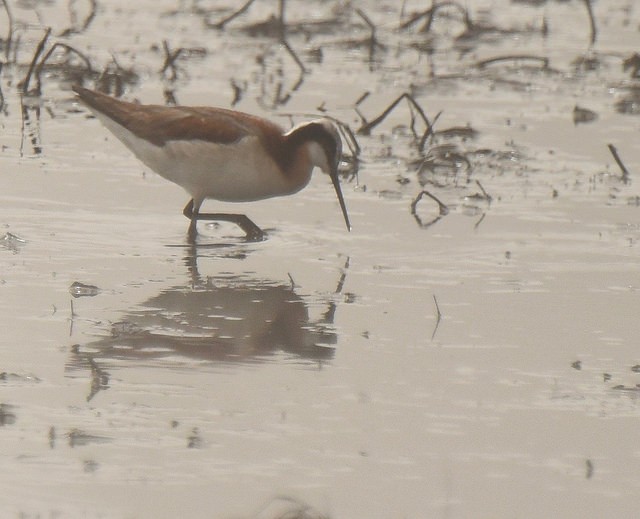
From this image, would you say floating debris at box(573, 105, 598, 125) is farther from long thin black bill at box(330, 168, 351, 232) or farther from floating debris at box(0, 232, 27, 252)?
floating debris at box(0, 232, 27, 252)

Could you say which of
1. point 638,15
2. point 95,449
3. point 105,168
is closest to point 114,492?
point 95,449

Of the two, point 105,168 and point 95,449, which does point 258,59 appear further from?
point 95,449

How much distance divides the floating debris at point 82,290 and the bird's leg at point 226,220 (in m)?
1.41

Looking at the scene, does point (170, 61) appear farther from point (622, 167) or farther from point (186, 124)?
point (622, 167)

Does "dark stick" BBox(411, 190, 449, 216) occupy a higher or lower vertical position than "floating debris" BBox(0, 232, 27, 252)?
higher

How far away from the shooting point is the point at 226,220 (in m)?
9.60

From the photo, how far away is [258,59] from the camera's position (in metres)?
14.9

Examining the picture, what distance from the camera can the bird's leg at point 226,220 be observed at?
9.35 metres

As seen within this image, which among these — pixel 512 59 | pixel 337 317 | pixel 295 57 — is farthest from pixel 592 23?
pixel 337 317

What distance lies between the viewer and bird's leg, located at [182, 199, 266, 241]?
9.35 m

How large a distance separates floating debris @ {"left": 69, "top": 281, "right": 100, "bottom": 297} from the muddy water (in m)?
0.01

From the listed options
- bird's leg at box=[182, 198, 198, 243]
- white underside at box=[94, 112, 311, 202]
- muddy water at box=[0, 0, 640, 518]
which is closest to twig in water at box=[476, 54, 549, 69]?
muddy water at box=[0, 0, 640, 518]

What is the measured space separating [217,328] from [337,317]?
2.08 feet

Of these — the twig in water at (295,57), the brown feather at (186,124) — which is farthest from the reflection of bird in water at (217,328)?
the twig in water at (295,57)
